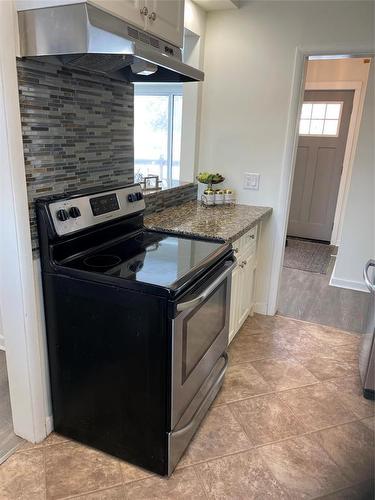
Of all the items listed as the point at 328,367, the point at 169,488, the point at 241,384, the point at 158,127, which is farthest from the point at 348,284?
the point at 158,127

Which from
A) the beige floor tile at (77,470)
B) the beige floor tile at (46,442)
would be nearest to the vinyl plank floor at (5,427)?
the beige floor tile at (46,442)

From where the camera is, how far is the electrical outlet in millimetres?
2854

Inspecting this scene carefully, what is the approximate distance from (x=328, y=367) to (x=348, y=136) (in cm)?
332

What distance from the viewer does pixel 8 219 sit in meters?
1.47

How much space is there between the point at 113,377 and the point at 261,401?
949mm

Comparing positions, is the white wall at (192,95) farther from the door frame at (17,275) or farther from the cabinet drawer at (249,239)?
the door frame at (17,275)

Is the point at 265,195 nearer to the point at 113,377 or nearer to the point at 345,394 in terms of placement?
the point at 345,394

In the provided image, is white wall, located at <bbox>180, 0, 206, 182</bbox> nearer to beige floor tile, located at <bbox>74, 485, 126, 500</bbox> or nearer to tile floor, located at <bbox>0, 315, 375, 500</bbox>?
tile floor, located at <bbox>0, 315, 375, 500</bbox>

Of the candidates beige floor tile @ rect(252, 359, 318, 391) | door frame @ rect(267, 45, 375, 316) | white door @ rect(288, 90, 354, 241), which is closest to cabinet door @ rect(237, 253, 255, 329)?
door frame @ rect(267, 45, 375, 316)

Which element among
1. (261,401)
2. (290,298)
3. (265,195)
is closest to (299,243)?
(290,298)

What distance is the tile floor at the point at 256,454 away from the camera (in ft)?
5.17

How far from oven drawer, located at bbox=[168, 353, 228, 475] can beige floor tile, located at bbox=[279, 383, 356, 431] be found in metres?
0.41

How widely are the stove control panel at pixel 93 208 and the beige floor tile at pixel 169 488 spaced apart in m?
1.09

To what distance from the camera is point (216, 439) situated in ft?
6.07
